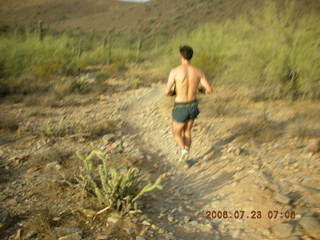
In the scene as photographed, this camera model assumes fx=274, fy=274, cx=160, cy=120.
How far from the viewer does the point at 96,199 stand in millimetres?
3025

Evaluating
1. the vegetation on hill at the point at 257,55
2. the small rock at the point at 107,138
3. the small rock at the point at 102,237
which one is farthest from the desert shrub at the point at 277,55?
the small rock at the point at 102,237

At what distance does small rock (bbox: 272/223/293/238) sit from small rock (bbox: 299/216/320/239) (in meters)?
0.13

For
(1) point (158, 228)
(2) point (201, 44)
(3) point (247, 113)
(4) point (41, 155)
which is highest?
(2) point (201, 44)

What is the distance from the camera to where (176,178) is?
3.83 m

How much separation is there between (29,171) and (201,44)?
898 centimetres

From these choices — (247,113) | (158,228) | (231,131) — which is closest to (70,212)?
(158,228)

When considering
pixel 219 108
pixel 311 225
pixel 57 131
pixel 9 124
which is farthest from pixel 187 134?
pixel 9 124

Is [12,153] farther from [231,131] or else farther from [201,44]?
[201,44]

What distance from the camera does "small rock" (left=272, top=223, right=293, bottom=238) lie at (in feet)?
8.17

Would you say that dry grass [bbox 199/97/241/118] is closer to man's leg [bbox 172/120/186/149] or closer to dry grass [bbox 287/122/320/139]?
dry grass [bbox 287/122/320/139]

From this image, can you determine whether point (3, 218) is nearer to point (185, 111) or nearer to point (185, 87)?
point (185, 111)

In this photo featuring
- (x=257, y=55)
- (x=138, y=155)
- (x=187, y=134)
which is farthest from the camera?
(x=257, y=55)

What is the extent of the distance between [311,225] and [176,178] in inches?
69.6

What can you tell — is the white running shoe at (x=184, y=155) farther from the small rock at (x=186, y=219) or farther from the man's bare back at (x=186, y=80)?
the small rock at (x=186, y=219)
